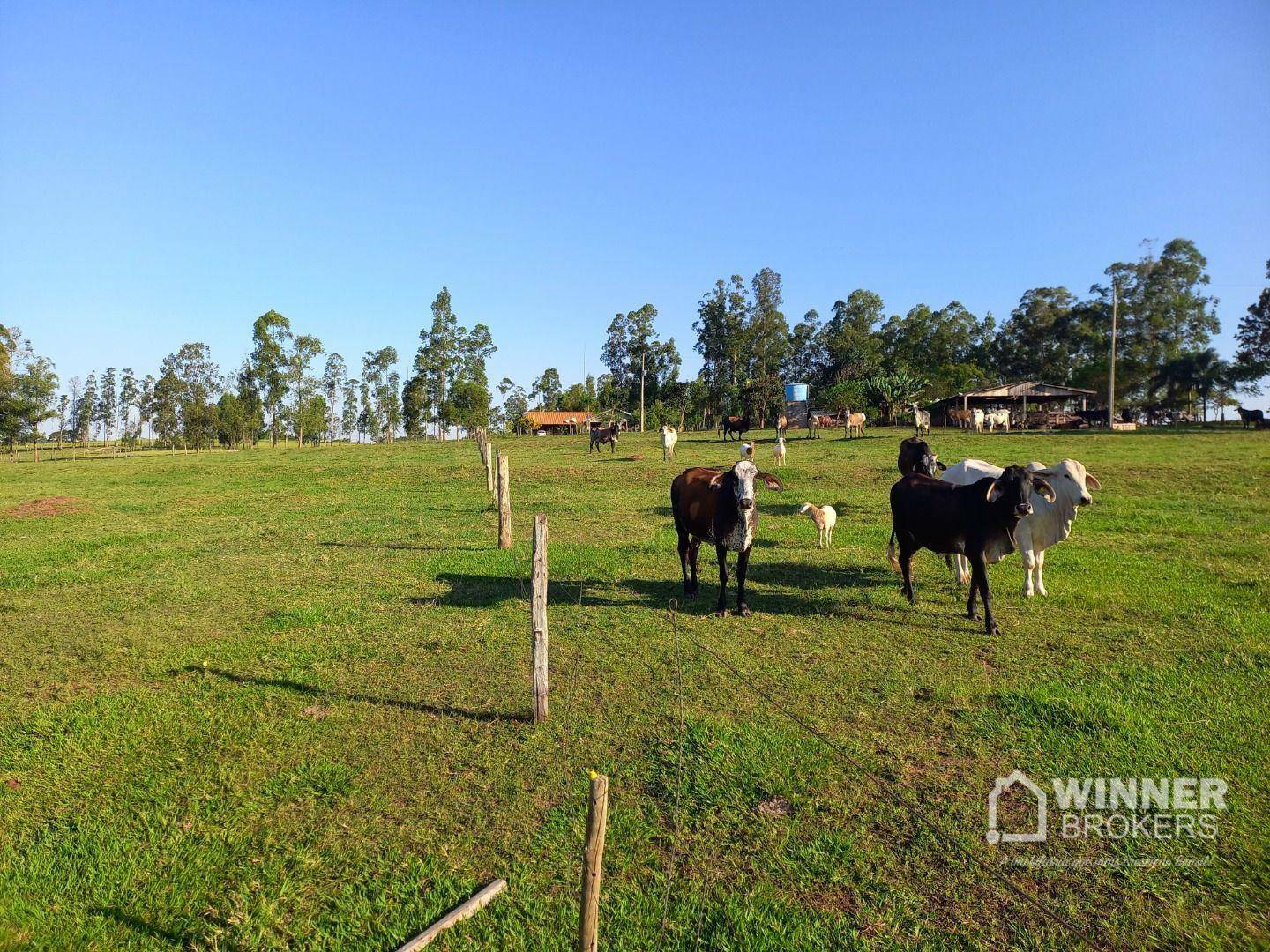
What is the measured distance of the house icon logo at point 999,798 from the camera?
14.3 ft

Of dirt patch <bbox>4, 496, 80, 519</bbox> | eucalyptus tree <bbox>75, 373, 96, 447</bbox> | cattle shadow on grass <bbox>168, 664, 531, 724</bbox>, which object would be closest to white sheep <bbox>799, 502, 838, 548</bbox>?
cattle shadow on grass <bbox>168, 664, 531, 724</bbox>

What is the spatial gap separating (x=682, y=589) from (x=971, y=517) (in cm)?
416

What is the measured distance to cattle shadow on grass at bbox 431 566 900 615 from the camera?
962cm

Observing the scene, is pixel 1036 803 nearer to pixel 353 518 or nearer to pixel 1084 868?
pixel 1084 868

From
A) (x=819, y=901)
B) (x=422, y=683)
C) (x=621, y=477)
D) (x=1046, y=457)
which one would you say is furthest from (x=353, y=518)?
(x=1046, y=457)

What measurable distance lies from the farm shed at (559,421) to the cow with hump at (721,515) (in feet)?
228

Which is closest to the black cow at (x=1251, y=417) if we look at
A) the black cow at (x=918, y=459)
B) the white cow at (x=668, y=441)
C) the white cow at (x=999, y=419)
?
the white cow at (x=999, y=419)

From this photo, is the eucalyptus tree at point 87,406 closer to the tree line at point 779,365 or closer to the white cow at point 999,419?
the tree line at point 779,365

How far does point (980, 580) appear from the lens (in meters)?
8.32

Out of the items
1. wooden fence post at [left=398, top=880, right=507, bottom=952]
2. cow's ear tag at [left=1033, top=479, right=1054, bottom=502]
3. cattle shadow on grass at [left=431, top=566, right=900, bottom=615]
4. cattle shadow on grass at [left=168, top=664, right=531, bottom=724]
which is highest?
cow's ear tag at [left=1033, top=479, right=1054, bottom=502]

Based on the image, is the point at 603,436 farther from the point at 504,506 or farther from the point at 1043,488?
the point at 1043,488

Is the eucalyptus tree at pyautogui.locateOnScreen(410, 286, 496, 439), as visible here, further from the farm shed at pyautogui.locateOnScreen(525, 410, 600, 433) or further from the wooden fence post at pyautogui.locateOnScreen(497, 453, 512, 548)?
the wooden fence post at pyautogui.locateOnScreen(497, 453, 512, 548)

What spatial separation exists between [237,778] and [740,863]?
388 cm

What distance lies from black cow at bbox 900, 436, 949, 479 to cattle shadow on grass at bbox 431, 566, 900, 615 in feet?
Result: 10.0
